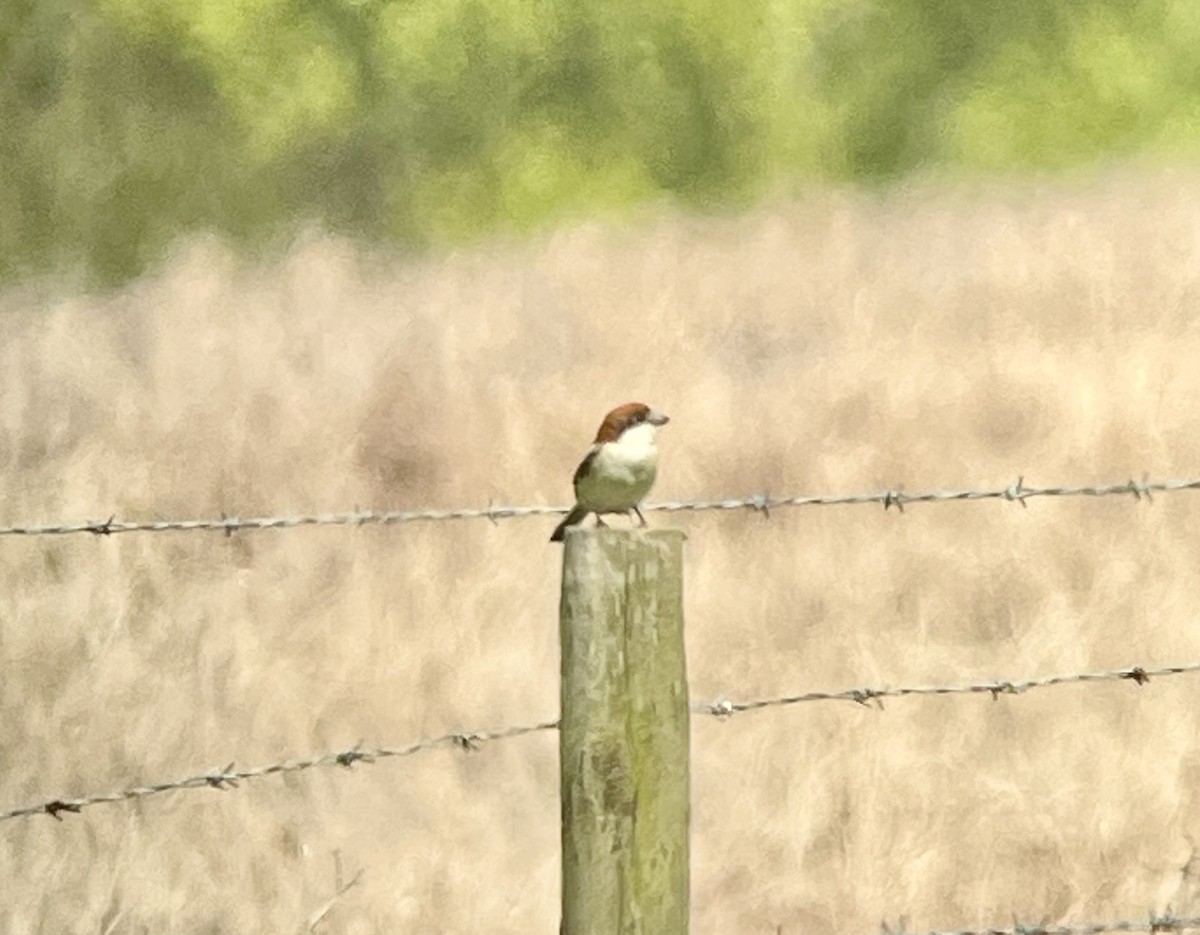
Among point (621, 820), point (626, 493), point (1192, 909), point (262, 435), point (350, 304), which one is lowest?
point (1192, 909)

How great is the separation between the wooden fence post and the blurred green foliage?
8299 millimetres

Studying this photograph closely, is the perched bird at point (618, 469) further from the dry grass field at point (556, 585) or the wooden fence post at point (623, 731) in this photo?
the dry grass field at point (556, 585)

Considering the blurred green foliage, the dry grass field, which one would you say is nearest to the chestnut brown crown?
the dry grass field

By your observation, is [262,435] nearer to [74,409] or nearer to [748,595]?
[74,409]

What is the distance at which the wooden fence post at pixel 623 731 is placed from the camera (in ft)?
9.48

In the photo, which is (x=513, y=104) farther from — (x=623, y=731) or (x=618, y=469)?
(x=623, y=731)

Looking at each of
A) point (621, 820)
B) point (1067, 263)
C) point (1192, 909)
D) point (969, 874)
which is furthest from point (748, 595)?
point (621, 820)

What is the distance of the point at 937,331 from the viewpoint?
9102 mm

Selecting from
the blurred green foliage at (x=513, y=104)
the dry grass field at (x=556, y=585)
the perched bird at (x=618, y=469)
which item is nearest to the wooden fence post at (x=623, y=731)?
the perched bird at (x=618, y=469)

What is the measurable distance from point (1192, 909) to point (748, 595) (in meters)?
2.01

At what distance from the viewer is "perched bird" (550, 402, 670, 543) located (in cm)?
333

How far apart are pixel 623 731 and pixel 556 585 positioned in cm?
407

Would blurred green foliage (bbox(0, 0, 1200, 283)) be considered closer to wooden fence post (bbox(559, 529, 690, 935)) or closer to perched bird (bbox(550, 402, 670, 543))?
perched bird (bbox(550, 402, 670, 543))

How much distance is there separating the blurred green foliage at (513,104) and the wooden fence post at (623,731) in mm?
8299
